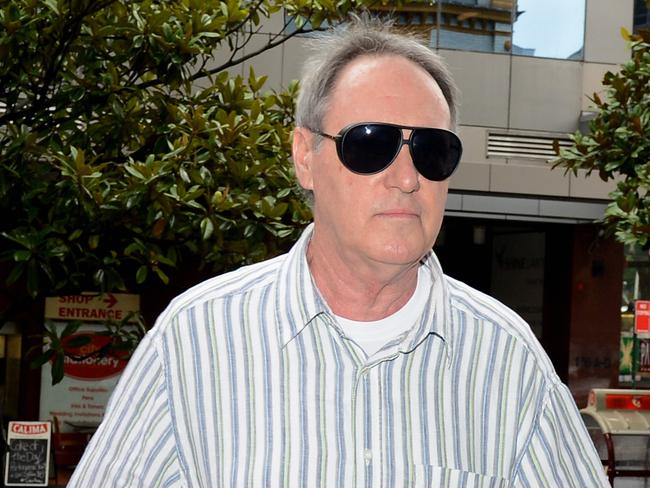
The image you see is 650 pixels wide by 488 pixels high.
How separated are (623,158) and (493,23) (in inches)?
363

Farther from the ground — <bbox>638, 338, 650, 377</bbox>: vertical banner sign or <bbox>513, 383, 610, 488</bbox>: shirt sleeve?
<bbox>513, 383, 610, 488</bbox>: shirt sleeve

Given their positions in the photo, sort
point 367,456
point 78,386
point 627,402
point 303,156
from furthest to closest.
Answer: point 78,386, point 627,402, point 303,156, point 367,456

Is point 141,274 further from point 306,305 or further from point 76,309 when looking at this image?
point 76,309

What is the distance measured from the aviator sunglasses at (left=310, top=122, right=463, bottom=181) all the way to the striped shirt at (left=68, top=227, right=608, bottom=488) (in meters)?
0.24

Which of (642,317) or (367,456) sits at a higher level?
(642,317)

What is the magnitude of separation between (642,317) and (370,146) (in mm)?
17782

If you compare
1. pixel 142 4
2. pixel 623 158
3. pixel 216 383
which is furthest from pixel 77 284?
pixel 623 158

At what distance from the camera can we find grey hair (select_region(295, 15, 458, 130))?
2.52 metres

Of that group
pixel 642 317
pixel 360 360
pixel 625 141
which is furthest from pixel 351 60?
pixel 642 317

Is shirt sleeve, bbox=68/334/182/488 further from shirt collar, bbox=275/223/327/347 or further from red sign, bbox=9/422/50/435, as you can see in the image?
red sign, bbox=9/422/50/435

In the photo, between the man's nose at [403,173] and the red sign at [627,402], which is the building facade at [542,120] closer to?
the red sign at [627,402]

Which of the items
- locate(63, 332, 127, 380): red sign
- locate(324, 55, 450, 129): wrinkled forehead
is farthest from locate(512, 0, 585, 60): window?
locate(324, 55, 450, 129): wrinkled forehead

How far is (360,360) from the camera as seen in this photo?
7.58ft

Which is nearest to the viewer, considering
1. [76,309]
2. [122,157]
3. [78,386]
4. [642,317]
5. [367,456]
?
[367,456]
